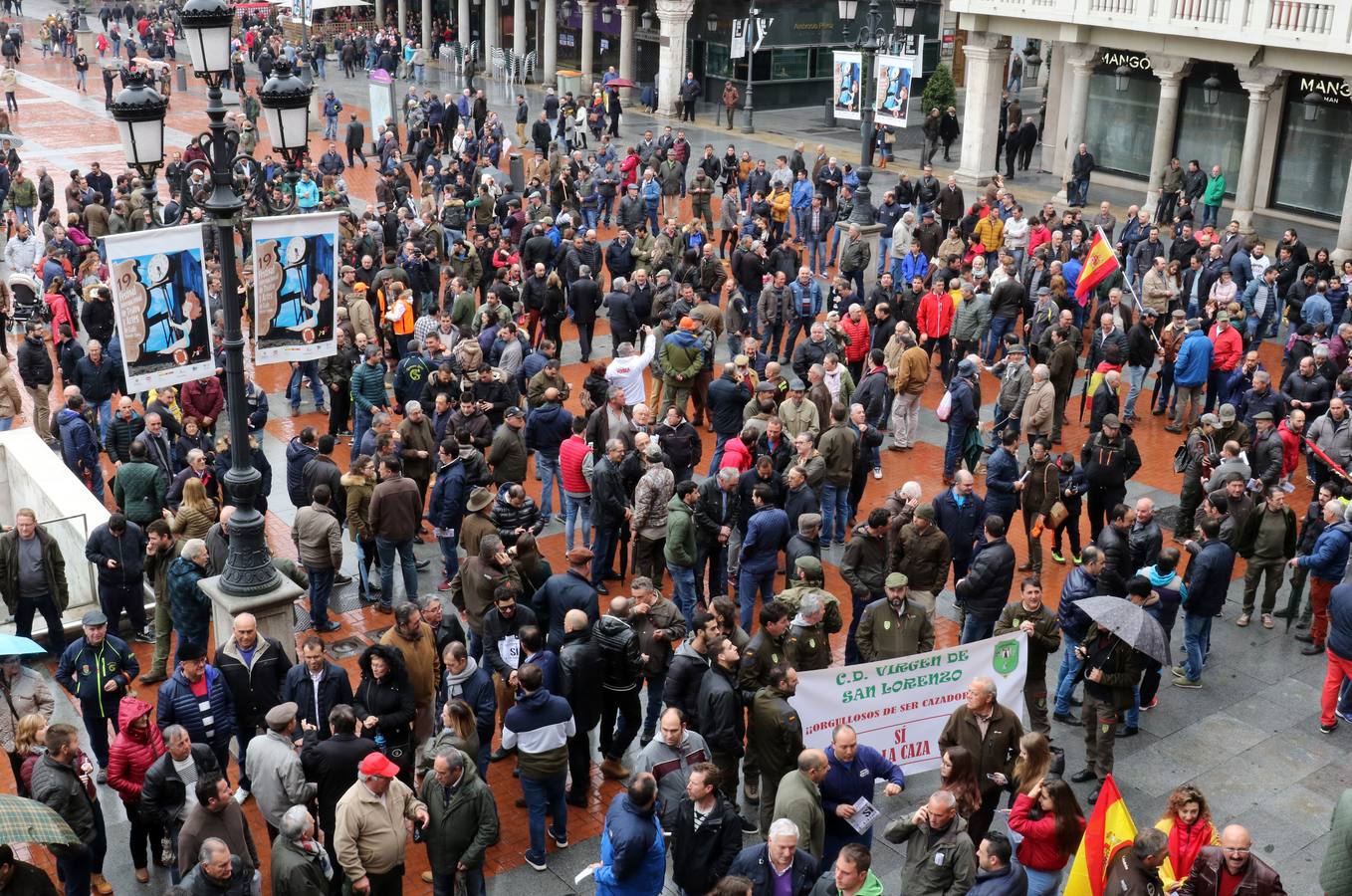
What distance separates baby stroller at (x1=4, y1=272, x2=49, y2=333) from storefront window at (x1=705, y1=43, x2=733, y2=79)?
2892 centimetres

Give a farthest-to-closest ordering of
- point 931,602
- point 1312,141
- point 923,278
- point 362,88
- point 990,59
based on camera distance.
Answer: point 362,88, point 990,59, point 1312,141, point 923,278, point 931,602

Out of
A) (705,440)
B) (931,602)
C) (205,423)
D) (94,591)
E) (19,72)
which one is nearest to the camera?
(931,602)

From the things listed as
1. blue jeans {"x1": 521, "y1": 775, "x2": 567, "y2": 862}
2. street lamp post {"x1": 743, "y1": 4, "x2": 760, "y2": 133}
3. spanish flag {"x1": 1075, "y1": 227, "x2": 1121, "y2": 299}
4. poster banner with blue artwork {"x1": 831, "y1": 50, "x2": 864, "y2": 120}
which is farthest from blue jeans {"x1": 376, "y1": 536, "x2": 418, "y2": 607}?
street lamp post {"x1": 743, "y1": 4, "x2": 760, "y2": 133}

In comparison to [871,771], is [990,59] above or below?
above

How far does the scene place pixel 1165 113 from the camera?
31656 mm

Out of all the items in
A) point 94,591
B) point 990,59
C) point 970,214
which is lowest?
point 94,591

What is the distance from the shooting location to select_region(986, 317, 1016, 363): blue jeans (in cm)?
2138

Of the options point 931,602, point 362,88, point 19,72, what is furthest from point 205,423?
point 19,72

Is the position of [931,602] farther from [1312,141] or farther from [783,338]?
[1312,141]

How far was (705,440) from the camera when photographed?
757 inches

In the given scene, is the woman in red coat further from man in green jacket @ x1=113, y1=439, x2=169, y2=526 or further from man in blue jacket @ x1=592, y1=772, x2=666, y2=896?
man in green jacket @ x1=113, y1=439, x2=169, y2=526

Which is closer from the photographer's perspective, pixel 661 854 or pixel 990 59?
pixel 661 854

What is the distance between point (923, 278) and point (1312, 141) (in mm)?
13854

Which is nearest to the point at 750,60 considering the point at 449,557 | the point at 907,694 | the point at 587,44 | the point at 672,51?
the point at 672,51
